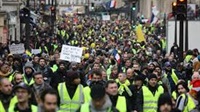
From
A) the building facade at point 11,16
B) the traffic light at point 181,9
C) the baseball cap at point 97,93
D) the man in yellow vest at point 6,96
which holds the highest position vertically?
the traffic light at point 181,9

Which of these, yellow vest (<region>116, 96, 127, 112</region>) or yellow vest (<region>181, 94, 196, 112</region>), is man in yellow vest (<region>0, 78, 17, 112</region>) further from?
yellow vest (<region>181, 94, 196, 112</region>)

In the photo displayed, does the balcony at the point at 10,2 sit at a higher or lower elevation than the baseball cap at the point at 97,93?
lower

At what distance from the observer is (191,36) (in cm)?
3444

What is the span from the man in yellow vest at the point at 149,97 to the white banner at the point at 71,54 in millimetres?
7929

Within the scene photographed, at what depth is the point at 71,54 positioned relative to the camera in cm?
2264

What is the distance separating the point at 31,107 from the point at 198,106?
270 centimetres

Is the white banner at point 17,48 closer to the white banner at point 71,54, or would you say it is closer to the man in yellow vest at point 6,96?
the white banner at point 71,54

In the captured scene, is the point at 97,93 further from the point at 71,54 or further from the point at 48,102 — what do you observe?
the point at 71,54

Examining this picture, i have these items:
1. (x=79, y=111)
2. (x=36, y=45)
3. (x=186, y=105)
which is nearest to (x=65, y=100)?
(x=186, y=105)

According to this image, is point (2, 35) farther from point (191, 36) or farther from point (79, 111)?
point (79, 111)

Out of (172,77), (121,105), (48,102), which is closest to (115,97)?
(121,105)

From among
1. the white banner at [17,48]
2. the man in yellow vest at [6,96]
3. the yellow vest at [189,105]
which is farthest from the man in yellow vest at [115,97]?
the white banner at [17,48]

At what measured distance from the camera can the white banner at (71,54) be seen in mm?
22375

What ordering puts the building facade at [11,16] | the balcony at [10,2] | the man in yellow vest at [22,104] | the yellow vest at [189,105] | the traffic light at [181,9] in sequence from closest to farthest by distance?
1. the man in yellow vest at [22,104]
2. the yellow vest at [189,105]
3. the traffic light at [181,9]
4. the building facade at [11,16]
5. the balcony at [10,2]
